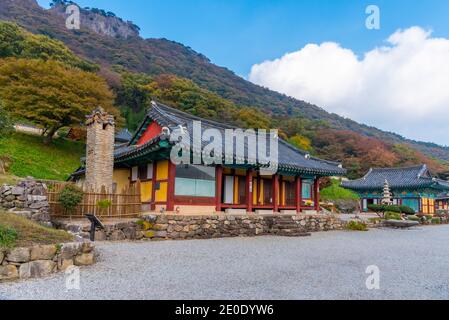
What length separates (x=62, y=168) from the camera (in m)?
27.2

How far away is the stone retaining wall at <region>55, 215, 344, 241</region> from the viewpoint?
466 inches

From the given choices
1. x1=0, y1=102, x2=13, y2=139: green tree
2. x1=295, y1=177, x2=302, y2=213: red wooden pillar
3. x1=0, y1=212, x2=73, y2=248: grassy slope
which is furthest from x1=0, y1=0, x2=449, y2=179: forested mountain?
x1=0, y1=212, x2=73, y2=248: grassy slope

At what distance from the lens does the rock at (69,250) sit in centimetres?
706

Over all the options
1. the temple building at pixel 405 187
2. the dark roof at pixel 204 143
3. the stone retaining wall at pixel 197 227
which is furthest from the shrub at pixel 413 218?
the stone retaining wall at pixel 197 227

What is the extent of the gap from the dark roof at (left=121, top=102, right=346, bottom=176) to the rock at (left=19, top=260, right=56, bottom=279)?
22.5ft

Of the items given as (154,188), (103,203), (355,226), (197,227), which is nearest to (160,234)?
(197,227)

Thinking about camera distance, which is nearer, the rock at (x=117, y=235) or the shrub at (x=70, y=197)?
the rock at (x=117, y=235)

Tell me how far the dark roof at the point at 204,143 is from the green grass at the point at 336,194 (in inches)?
667

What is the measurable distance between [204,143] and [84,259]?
8475 millimetres

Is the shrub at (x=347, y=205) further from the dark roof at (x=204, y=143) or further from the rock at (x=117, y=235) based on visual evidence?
the rock at (x=117, y=235)

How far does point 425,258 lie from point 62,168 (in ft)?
83.8

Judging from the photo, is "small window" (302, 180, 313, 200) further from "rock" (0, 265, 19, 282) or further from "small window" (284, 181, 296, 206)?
"rock" (0, 265, 19, 282)
